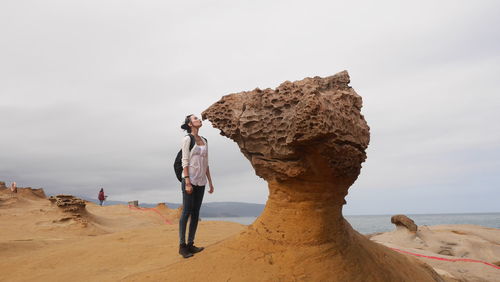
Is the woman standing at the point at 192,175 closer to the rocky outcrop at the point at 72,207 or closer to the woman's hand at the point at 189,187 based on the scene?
the woman's hand at the point at 189,187

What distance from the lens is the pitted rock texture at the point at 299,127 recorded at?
117 inches

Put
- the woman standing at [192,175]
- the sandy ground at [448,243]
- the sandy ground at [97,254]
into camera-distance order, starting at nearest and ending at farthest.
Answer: the woman standing at [192,175], the sandy ground at [97,254], the sandy ground at [448,243]

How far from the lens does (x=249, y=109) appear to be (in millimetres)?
3510

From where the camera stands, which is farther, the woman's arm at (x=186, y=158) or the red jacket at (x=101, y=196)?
the red jacket at (x=101, y=196)

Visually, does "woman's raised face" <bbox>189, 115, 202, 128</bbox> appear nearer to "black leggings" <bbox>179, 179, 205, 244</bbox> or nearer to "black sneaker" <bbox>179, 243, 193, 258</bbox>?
"black leggings" <bbox>179, 179, 205, 244</bbox>

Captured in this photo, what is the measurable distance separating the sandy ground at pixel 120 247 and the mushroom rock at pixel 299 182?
1.18ft

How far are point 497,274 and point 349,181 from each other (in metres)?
5.24

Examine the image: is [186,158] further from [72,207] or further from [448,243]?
[72,207]

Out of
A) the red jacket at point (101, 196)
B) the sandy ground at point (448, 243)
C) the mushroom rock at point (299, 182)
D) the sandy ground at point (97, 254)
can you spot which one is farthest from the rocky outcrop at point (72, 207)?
the sandy ground at point (448, 243)

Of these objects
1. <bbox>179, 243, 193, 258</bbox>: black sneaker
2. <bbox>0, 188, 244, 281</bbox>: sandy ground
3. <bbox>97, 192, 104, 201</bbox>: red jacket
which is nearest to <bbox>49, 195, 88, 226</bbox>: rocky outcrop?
<bbox>0, 188, 244, 281</bbox>: sandy ground

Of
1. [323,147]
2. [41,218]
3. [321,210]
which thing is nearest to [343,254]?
[321,210]

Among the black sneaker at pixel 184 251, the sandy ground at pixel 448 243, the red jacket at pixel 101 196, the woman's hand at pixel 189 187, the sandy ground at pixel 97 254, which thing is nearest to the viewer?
the woman's hand at pixel 189 187

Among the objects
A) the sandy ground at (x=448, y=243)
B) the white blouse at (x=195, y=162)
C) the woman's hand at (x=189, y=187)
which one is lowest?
the sandy ground at (x=448, y=243)

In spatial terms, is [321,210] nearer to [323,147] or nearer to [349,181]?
[349,181]
